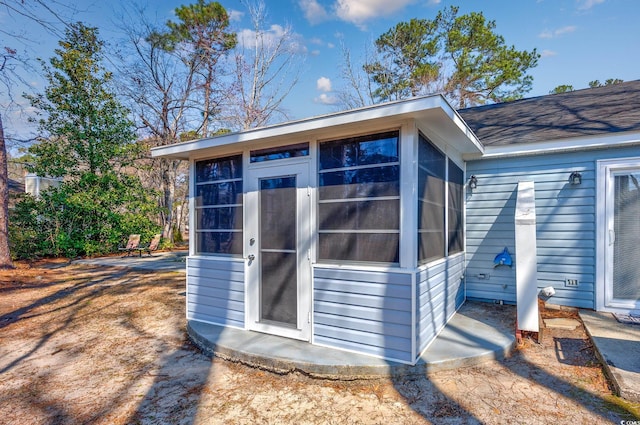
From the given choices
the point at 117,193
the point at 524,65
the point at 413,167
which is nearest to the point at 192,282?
the point at 413,167

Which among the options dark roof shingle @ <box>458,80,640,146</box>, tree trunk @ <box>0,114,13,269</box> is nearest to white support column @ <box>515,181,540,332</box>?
dark roof shingle @ <box>458,80,640,146</box>

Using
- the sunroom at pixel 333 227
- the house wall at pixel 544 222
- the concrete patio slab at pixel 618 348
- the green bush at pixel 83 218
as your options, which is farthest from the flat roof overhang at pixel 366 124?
the green bush at pixel 83 218

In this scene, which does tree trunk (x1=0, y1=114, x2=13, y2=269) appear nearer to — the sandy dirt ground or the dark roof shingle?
the sandy dirt ground

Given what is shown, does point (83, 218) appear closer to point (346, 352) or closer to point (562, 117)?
point (346, 352)

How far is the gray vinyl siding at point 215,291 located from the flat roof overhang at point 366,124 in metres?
1.35

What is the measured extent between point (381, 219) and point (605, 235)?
10.8 ft

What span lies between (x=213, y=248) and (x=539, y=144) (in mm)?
4454

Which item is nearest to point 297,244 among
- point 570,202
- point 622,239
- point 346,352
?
point 346,352

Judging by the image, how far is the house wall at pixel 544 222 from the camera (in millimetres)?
4211

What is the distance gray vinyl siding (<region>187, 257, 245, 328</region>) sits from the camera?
144 inches

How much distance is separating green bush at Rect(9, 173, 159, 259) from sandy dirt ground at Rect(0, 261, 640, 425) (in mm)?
7202

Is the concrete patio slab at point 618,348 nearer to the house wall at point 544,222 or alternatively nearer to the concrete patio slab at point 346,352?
the house wall at point 544,222

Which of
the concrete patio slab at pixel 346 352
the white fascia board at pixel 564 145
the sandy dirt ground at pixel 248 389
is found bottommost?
the sandy dirt ground at pixel 248 389

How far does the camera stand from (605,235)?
13.4 feet
